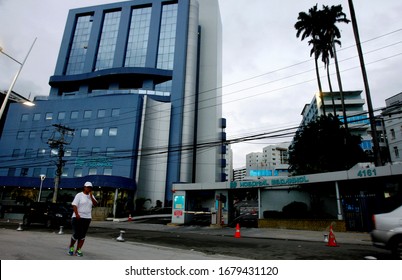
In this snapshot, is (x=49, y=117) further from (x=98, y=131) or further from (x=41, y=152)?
(x=98, y=131)

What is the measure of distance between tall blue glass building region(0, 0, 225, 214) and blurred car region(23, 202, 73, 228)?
15.0 m

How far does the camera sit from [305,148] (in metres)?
23.6

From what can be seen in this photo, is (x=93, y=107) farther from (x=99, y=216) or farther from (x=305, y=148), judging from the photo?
(x=305, y=148)

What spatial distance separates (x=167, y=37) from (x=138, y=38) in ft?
22.9

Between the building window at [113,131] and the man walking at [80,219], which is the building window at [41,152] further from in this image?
the man walking at [80,219]

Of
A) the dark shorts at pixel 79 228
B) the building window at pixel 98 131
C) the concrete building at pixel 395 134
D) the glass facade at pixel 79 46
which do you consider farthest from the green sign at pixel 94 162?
the concrete building at pixel 395 134

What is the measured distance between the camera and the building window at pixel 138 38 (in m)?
55.1

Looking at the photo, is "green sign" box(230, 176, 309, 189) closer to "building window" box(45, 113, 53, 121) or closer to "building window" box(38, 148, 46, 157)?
"building window" box(38, 148, 46, 157)

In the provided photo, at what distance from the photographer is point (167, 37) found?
55.8m

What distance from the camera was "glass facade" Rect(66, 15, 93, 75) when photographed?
2274 inches

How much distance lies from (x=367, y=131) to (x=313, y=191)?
4387 centimetres

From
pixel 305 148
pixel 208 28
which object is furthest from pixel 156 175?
pixel 208 28

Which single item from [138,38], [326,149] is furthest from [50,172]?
[326,149]

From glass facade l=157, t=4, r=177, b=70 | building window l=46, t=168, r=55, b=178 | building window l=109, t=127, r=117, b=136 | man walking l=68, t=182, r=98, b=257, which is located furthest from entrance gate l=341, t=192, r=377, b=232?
glass facade l=157, t=4, r=177, b=70
